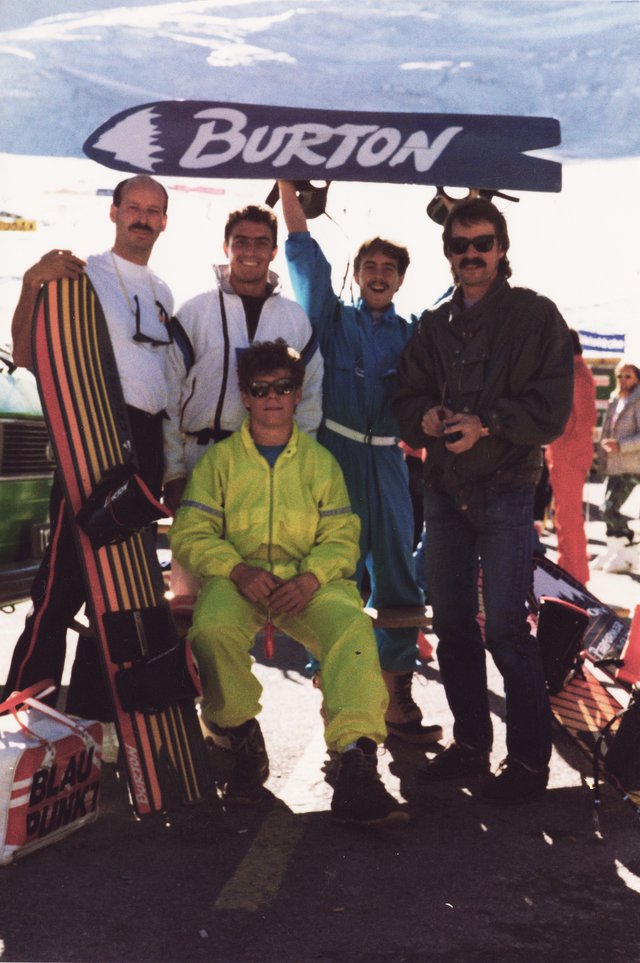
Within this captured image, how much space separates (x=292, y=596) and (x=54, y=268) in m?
1.46

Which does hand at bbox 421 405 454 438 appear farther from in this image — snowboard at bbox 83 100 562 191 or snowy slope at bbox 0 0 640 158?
snowy slope at bbox 0 0 640 158

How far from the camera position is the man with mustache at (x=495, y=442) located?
3.93m

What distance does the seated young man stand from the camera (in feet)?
12.5

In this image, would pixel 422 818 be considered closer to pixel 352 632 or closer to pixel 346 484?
pixel 352 632

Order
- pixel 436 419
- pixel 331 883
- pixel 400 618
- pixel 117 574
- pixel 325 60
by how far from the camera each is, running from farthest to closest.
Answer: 1. pixel 325 60
2. pixel 400 618
3. pixel 436 419
4. pixel 117 574
5. pixel 331 883

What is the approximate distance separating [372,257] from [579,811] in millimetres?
2332

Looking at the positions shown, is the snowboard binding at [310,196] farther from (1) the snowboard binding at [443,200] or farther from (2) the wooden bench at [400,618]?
(2) the wooden bench at [400,618]

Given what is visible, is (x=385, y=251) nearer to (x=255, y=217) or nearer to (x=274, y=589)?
(x=255, y=217)

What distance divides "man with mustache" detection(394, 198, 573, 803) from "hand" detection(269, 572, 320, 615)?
53cm

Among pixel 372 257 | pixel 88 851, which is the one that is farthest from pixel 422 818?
pixel 372 257

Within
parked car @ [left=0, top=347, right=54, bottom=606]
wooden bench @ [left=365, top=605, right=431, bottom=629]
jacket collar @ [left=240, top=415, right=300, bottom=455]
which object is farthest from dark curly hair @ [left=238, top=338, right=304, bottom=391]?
parked car @ [left=0, top=347, right=54, bottom=606]

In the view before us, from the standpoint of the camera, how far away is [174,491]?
14.5ft

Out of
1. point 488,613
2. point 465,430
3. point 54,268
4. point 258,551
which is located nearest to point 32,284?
point 54,268

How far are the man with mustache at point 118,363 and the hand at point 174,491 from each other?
100 millimetres
